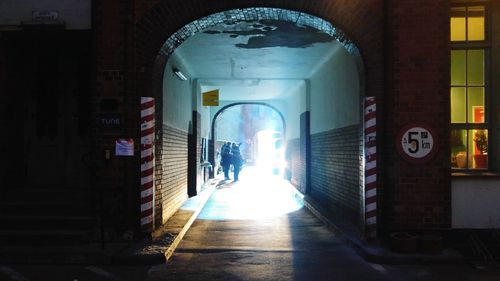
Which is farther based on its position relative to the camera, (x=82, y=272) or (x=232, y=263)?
(x=232, y=263)

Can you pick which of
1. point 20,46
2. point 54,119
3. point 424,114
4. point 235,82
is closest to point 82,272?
point 54,119

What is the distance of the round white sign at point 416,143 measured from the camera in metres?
7.69

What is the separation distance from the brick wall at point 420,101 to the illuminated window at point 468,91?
416mm

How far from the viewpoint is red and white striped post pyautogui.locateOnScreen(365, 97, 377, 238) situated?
7.86 metres

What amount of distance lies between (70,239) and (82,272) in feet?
4.37

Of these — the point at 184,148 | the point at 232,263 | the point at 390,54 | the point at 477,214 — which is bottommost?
the point at 232,263

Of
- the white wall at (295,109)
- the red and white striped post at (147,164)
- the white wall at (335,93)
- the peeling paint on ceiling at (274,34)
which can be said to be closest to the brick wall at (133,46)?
the red and white striped post at (147,164)

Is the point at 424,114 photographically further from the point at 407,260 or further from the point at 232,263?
the point at 232,263

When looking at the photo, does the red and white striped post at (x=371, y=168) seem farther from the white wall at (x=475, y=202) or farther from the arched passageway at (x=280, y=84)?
the white wall at (x=475, y=202)

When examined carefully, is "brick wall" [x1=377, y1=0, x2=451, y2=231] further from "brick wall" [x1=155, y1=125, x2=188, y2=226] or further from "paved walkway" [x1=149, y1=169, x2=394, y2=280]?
"brick wall" [x1=155, y1=125, x2=188, y2=226]

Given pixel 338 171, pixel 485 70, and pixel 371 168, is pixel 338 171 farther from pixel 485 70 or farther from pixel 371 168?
pixel 485 70

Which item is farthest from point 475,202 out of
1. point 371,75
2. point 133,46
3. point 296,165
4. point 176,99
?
point 296,165

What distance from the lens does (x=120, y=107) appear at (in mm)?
8008

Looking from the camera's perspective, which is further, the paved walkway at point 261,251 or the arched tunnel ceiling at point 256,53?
the arched tunnel ceiling at point 256,53
